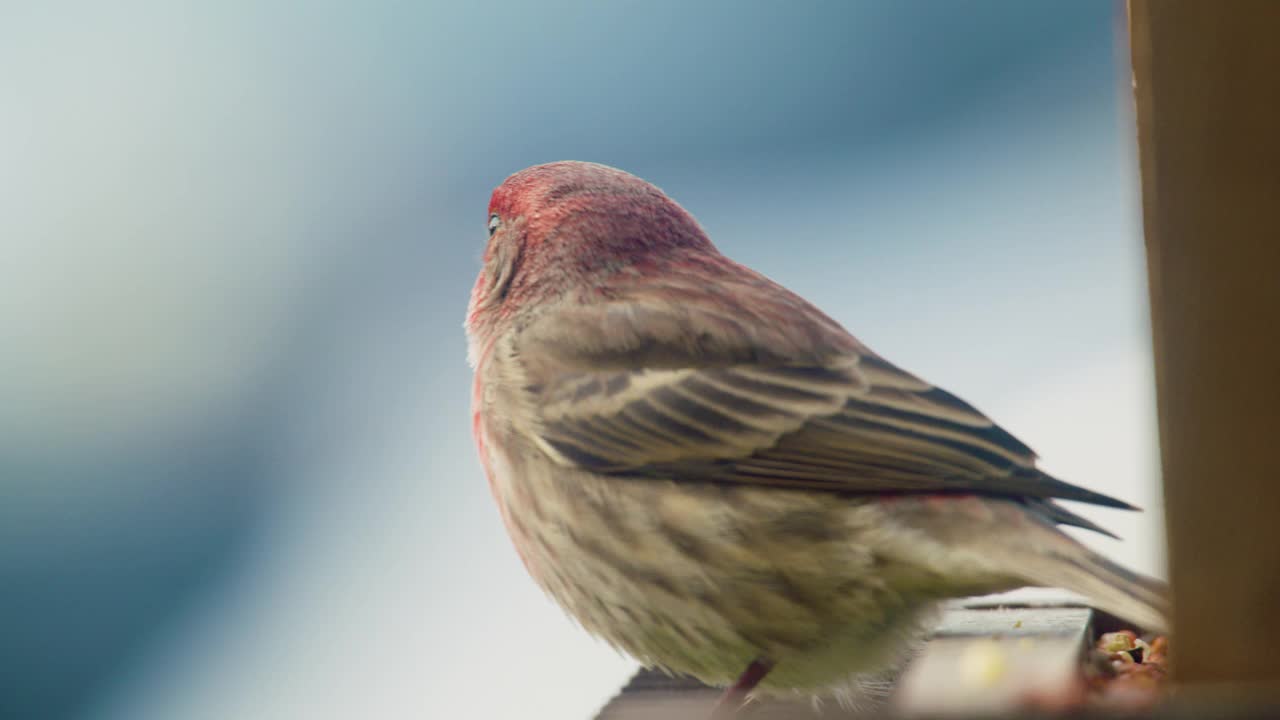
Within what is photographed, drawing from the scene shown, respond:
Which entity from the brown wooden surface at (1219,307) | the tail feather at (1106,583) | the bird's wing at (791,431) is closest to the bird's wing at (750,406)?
the bird's wing at (791,431)

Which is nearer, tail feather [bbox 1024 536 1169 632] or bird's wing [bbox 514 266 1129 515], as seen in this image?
tail feather [bbox 1024 536 1169 632]

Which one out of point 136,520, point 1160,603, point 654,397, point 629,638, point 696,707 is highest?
point 654,397

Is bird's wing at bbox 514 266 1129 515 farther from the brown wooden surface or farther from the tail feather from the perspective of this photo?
the brown wooden surface

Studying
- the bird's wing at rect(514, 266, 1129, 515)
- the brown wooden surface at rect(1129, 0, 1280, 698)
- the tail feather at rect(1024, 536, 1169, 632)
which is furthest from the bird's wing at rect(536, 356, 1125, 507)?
the brown wooden surface at rect(1129, 0, 1280, 698)

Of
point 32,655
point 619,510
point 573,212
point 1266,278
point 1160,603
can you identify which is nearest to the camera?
point 1266,278

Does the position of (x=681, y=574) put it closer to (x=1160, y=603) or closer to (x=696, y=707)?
(x=696, y=707)

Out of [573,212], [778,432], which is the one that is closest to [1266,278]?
[778,432]

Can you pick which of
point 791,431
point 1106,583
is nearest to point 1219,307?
point 1106,583

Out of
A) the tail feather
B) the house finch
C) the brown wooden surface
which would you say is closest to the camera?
the brown wooden surface
